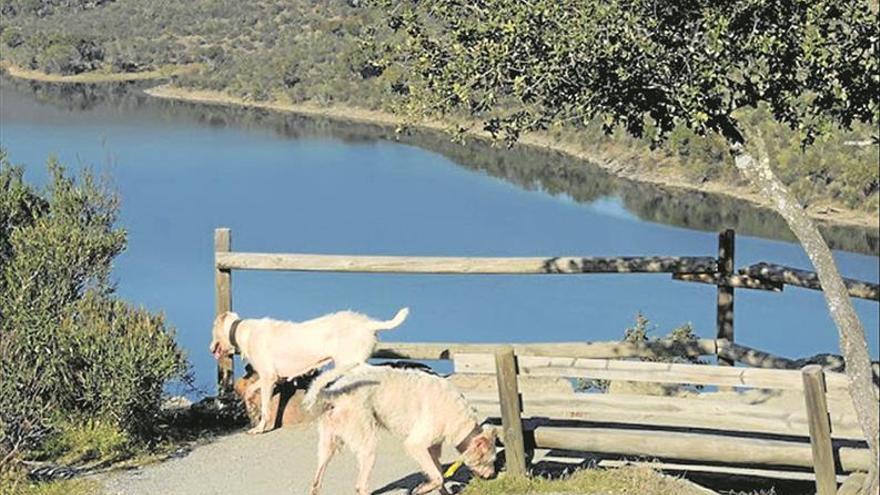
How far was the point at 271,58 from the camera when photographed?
154ft

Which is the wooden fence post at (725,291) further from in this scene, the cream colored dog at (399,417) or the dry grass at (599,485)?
the cream colored dog at (399,417)

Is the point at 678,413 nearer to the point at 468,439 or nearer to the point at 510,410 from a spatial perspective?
the point at 510,410

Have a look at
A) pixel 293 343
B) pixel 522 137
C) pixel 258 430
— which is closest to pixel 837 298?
pixel 293 343

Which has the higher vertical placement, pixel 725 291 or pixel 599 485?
pixel 725 291

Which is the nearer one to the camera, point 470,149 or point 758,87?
point 758,87

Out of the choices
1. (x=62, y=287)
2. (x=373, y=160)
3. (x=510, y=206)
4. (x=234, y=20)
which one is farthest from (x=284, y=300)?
(x=234, y=20)

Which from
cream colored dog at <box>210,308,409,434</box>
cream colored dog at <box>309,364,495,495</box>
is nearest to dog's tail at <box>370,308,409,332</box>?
cream colored dog at <box>210,308,409,434</box>

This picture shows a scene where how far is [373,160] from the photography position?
3941 cm

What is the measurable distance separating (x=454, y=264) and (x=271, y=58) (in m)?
37.2

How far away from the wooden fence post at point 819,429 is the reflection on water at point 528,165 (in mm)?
18124

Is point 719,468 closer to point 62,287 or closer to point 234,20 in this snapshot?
point 62,287

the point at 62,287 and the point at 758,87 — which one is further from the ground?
the point at 758,87

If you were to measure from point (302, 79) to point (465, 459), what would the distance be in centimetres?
3887

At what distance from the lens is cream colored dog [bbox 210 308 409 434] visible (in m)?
9.69
